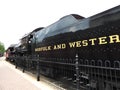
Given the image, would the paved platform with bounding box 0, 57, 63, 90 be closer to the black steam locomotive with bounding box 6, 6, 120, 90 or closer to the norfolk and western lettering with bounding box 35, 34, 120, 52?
the black steam locomotive with bounding box 6, 6, 120, 90

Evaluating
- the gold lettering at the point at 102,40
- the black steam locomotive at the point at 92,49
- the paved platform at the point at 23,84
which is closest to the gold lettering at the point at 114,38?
the black steam locomotive at the point at 92,49

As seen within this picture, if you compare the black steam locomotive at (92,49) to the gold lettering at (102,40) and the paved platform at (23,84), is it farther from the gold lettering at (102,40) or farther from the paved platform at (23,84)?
the paved platform at (23,84)

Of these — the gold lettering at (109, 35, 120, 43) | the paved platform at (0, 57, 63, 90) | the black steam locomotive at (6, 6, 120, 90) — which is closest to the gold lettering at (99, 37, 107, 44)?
the black steam locomotive at (6, 6, 120, 90)

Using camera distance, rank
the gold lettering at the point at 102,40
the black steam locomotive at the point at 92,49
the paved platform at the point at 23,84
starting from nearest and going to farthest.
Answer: the black steam locomotive at the point at 92,49, the gold lettering at the point at 102,40, the paved platform at the point at 23,84

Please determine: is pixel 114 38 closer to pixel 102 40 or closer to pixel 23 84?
pixel 102 40

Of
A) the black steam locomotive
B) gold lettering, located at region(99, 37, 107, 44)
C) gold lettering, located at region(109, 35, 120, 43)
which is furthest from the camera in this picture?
gold lettering, located at region(99, 37, 107, 44)

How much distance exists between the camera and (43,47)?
1208 cm

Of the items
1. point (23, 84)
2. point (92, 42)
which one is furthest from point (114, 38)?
point (23, 84)

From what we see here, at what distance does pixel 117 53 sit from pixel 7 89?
533cm

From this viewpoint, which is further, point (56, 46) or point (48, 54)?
point (48, 54)

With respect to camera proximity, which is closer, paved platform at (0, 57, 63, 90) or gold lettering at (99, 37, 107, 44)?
gold lettering at (99, 37, 107, 44)

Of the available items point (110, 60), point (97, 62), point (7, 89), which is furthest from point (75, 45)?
point (7, 89)

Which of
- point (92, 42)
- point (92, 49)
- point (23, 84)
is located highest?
point (92, 42)

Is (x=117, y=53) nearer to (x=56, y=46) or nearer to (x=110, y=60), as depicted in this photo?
(x=110, y=60)
